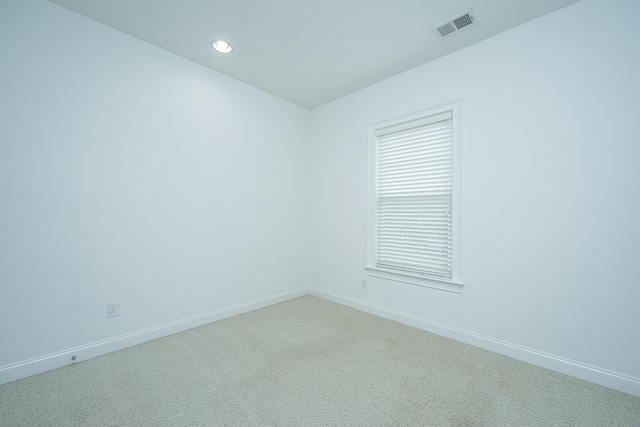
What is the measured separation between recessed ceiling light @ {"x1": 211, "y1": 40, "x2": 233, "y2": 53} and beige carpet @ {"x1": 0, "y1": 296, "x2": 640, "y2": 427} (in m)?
2.65

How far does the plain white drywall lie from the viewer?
1847mm

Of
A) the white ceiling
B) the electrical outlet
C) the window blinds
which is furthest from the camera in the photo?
the window blinds

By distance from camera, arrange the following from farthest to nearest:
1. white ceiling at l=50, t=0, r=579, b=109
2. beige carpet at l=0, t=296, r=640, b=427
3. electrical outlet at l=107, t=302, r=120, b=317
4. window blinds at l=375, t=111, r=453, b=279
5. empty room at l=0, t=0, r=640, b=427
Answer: window blinds at l=375, t=111, r=453, b=279 < electrical outlet at l=107, t=302, r=120, b=317 < white ceiling at l=50, t=0, r=579, b=109 < empty room at l=0, t=0, r=640, b=427 < beige carpet at l=0, t=296, r=640, b=427

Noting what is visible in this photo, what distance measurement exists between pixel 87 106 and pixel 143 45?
76 centimetres

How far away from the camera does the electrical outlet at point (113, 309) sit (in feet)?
7.14

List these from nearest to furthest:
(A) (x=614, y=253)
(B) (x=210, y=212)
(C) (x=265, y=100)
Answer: (A) (x=614, y=253) < (B) (x=210, y=212) < (C) (x=265, y=100)

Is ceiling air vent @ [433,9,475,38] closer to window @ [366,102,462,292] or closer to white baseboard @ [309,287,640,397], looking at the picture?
window @ [366,102,462,292]

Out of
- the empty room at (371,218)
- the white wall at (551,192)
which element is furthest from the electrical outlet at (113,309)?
the white wall at (551,192)

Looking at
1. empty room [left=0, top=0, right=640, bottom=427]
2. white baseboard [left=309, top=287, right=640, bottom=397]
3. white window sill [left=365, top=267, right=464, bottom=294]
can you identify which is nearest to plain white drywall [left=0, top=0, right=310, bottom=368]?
empty room [left=0, top=0, right=640, bottom=427]

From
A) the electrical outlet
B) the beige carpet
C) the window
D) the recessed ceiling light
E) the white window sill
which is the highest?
the recessed ceiling light

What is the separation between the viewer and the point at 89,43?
2115mm

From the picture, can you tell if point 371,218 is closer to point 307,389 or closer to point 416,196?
point 416,196

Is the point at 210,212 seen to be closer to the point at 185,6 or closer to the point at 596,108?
the point at 185,6

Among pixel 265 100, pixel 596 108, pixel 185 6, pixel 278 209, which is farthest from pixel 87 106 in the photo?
pixel 596 108
